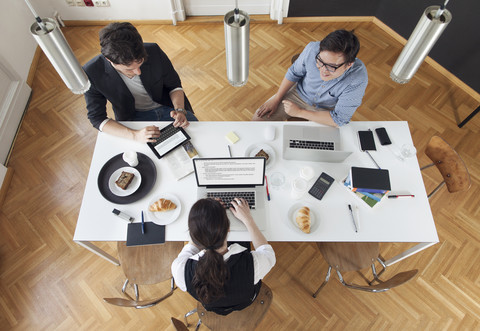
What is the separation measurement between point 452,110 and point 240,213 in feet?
8.94

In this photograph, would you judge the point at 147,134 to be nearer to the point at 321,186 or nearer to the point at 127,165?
the point at 127,165

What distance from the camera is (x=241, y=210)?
1749mm

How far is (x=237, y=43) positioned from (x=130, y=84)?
120 cm

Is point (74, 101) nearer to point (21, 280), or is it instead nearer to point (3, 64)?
point (3, 64)

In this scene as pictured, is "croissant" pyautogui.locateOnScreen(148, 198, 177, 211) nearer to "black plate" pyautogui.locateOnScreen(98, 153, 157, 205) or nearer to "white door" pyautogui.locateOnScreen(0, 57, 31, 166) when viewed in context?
"black plate" pyautogui.locateOnScreen(98, 153, 157, 205)

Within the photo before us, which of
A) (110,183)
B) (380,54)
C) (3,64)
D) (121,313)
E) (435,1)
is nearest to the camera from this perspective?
(110,183)

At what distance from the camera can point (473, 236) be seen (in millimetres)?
2615

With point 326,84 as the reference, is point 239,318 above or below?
below

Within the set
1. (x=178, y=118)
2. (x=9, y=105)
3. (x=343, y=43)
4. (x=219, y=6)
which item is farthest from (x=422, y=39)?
(x=9, y=105)

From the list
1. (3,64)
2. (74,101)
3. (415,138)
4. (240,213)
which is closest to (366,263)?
(240,213)

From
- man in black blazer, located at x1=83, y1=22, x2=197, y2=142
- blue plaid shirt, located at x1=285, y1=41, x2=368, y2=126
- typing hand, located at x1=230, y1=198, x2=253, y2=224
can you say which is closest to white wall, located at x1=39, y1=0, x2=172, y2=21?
man in black blazer, located at x1=83, y1=22, x2=197, y2=142

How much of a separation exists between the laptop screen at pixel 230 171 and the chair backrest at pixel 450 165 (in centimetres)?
126

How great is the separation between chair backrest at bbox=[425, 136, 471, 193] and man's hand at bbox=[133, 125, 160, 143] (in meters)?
1.86

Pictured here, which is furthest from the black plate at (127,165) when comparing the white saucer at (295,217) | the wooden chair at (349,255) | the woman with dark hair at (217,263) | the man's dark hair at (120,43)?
the wooden chair at (349,255)
